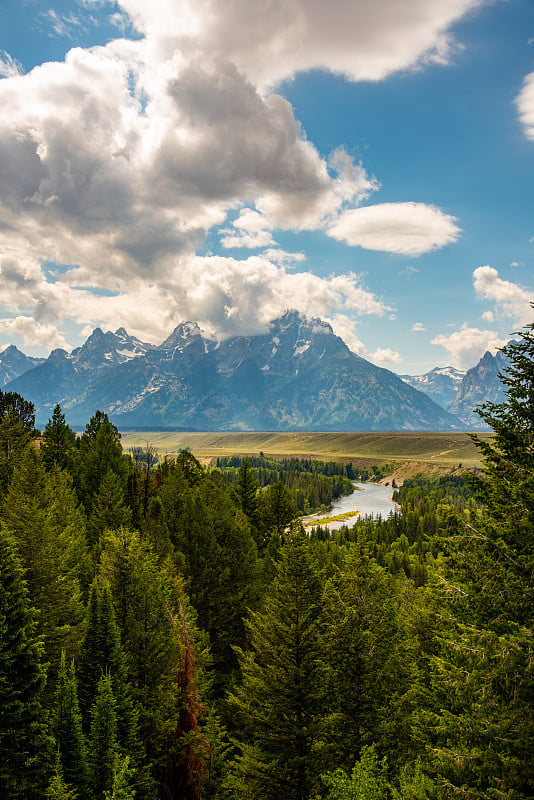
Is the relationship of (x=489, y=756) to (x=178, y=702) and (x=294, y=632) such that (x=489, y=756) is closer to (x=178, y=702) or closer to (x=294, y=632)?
(x=294, y=632)

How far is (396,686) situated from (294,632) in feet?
18.6

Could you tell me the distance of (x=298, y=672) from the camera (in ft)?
68.3

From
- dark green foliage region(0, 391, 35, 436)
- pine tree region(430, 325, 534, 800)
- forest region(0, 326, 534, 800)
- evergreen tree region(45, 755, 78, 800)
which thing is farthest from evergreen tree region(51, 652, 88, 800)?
dark green foliage region(0, 391, 35, 436)

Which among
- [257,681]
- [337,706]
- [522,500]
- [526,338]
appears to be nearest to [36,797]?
[257,681]

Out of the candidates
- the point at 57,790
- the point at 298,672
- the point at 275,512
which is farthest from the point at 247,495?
the point at 57,790

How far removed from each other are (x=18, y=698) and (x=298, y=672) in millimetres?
11584

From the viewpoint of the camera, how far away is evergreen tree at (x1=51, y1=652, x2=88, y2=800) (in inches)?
698

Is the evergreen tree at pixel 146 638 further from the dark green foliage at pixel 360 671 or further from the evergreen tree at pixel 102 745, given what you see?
the dark green foliage at pixel 360 671

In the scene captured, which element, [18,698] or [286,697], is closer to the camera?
[18,698]

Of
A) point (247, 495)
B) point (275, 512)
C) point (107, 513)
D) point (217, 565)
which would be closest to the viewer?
point (217, 565)

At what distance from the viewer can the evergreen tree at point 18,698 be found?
53.0 ft

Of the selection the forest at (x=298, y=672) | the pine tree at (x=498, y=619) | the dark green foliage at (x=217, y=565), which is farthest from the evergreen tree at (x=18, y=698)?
the dark green foliage at (x=217, y=565)

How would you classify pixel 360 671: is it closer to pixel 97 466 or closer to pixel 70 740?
pixel 70 740

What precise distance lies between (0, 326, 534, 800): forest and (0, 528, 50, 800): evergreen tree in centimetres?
7
